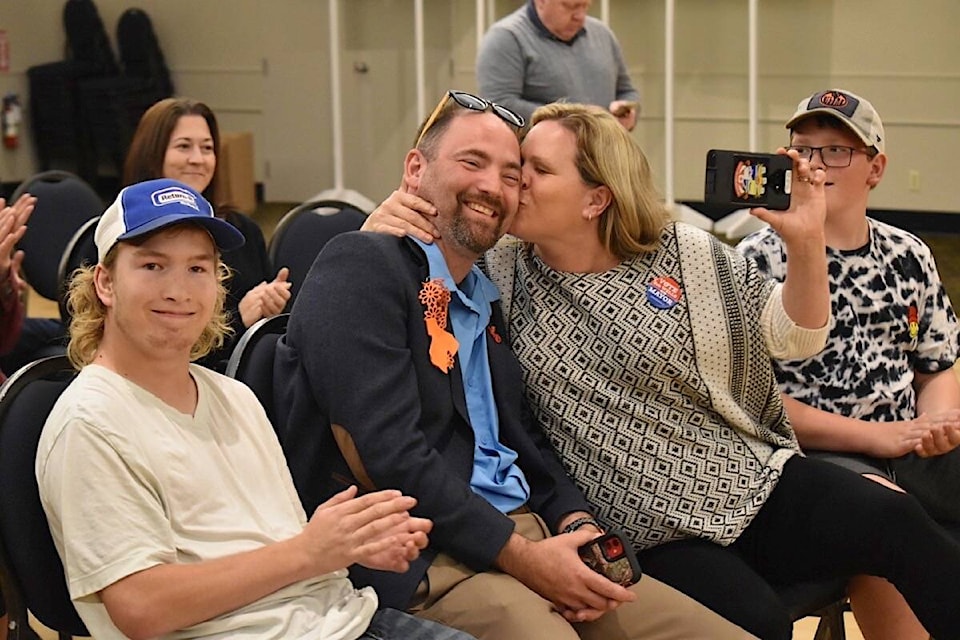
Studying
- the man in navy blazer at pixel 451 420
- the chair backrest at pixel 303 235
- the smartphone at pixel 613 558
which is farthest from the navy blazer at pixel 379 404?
the chair backrest at pixel 303 235

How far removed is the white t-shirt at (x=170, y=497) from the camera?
1651 mm

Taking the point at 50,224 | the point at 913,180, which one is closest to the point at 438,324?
the point at 50,224

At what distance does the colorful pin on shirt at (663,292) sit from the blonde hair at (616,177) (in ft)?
0.21

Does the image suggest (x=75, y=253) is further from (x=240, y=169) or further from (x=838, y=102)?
(x=240, y=169)

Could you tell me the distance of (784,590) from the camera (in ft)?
7.74

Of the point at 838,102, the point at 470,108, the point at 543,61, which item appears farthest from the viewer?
the point at 543,61

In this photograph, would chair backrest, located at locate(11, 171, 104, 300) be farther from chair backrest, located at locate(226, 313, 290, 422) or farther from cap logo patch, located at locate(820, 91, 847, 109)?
cap logo patch, located at locate(820, 91, 847, 109)

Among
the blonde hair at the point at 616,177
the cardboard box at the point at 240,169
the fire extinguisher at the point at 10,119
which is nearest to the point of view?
the blonde hair at the point at 616,177

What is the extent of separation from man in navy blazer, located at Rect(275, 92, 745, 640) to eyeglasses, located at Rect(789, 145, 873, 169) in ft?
2.46

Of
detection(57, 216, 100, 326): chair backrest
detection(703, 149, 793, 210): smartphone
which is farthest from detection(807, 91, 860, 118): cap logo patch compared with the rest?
detection(57, 216, 100, 326): chair backrest

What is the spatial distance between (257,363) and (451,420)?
35 cm

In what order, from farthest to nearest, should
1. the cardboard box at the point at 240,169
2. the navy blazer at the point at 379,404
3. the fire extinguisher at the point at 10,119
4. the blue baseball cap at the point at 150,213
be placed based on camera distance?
1. the fire extinguisher at the point at 10,119
2. the cardboard box at the point at 240,169
3. the navy blazer at the point at 379,404
4. the blue baseball cap at the point at 150,213

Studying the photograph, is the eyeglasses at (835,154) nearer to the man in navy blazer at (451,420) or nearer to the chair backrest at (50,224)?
the man in navy blazer at (451,420)

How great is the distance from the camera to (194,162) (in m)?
3.59
